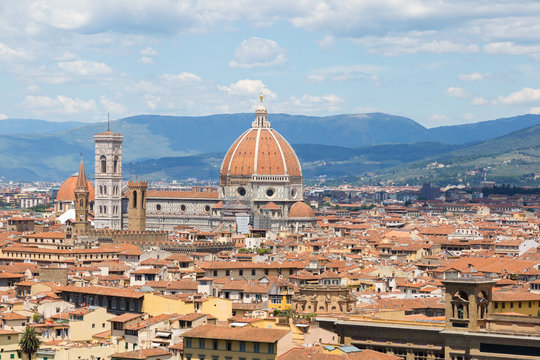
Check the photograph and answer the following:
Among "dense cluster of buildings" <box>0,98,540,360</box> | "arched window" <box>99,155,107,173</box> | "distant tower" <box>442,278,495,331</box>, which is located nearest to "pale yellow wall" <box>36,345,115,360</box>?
"dense cluster of buildings" <box>0,98,540,360</box>

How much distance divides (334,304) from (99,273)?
3123cm

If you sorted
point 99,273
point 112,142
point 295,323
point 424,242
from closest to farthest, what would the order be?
point 295,323
point 99,273
point 424,242
point 112,142

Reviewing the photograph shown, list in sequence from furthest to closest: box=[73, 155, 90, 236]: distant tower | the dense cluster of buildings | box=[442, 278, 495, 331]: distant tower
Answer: box=[73, 155, 90, 236]: distant tower
the dense cluster of buildings
box=[442, 278, 495, 331]: distant tower

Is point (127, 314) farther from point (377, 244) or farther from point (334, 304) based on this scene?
point (377, 244)

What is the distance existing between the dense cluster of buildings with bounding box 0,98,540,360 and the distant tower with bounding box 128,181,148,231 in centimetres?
18

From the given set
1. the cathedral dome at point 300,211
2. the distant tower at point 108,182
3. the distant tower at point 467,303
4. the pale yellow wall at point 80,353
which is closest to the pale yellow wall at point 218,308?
the pale yellow wall at point 80,353

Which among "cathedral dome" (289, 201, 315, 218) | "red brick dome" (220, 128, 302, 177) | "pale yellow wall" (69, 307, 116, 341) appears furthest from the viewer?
"red brick dome" (220, 128, 302, 177)

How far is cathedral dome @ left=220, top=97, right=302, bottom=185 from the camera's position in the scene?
17725cm

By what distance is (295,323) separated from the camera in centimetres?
5203

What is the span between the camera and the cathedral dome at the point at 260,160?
17725 cm

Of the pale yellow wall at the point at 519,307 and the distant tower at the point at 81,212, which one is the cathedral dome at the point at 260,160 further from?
the pale yellow wall at the point at 519,307

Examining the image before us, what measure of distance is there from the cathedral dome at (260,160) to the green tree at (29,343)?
122 metres

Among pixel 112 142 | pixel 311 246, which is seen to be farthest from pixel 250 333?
pixel 112 142

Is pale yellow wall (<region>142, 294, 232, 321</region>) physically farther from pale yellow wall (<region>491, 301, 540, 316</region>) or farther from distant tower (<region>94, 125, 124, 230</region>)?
distant tower (<region>94, 125, 124, 230</region>)
